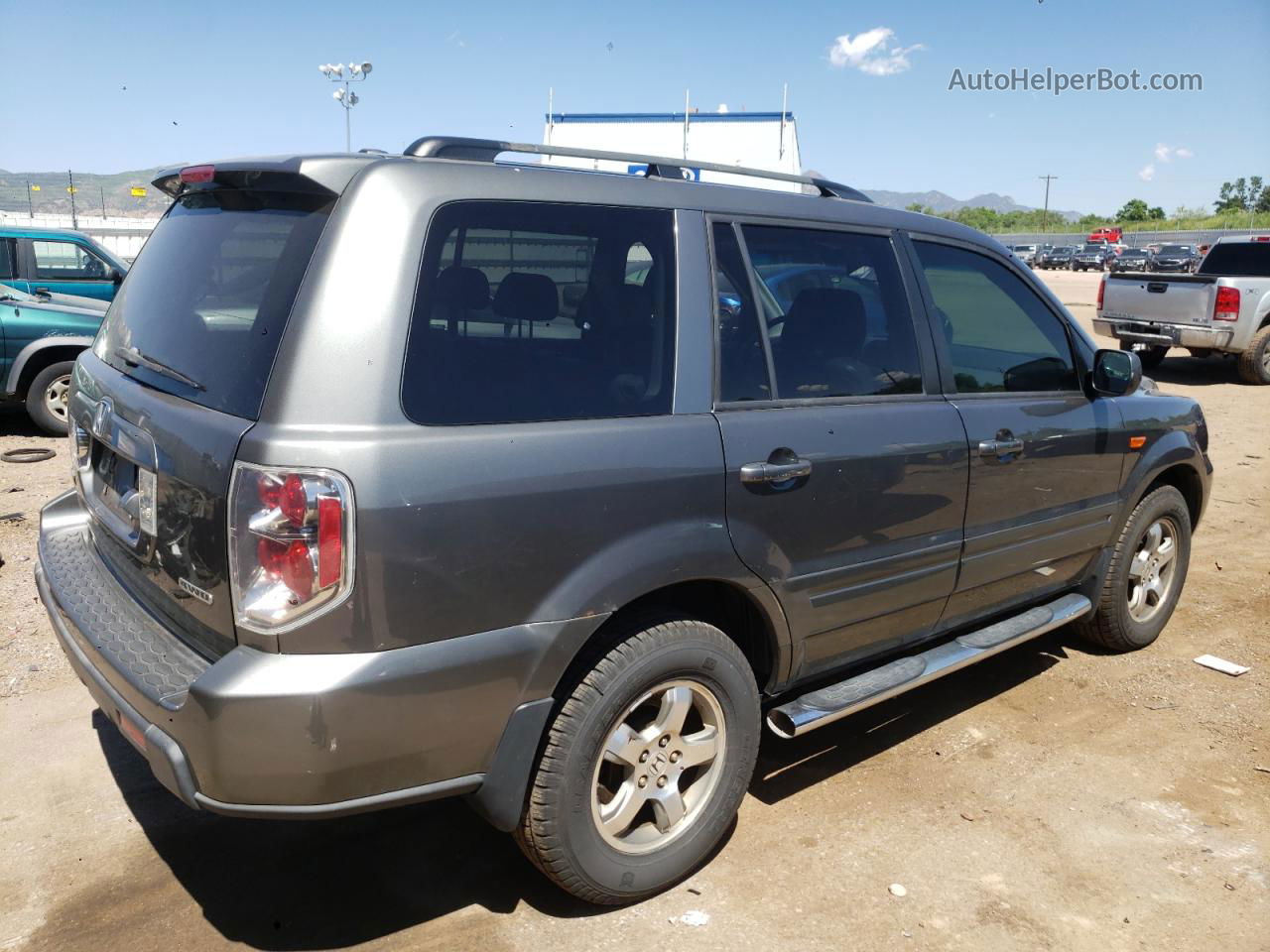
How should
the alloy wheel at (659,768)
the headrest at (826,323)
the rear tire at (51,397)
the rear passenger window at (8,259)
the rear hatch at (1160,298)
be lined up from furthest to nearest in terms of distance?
the rear hatch at (1160,298) → the rear passenger window at (8,259) → the rear tire at (51,397) → the headrest at (826,323) → the alloy wheel at (659,768)

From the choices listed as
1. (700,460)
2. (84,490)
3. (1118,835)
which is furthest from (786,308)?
(84,490)

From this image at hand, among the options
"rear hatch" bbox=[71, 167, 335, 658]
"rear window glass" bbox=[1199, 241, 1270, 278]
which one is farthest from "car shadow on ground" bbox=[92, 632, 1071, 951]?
"rear window glass" bbox=[1199, 241, 1270, 278]

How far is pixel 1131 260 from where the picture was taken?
48312mm

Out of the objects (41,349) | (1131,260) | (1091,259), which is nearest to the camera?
(41,349)

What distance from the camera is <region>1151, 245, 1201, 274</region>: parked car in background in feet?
124

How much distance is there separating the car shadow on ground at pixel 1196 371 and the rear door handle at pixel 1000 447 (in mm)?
11624

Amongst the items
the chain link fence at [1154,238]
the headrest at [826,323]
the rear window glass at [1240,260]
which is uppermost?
the chain link fence at [1154,238]

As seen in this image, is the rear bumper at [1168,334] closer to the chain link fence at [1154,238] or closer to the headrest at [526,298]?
the headrest at [526,298]

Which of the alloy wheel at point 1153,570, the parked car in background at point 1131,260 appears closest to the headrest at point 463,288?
the alloy wheel at point 1153,570

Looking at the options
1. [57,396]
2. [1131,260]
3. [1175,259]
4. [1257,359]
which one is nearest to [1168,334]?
[1257,359]

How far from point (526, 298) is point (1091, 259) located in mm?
58537

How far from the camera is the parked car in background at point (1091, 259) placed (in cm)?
5397

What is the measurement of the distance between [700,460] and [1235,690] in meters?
3.14

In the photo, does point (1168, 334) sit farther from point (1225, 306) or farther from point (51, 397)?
point (51, 397)
